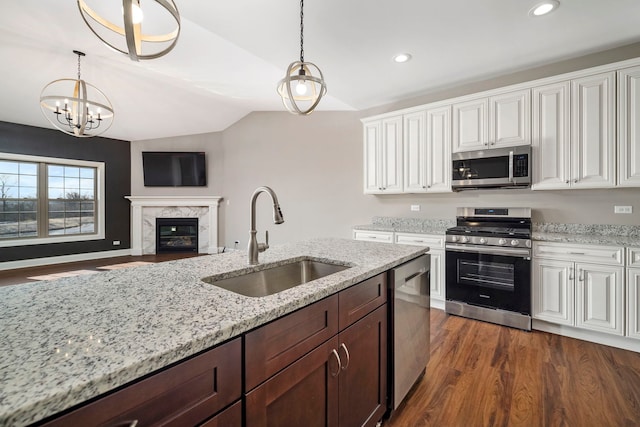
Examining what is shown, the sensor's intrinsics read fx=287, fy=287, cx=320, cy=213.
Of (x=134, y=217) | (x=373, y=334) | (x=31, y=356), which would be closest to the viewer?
(x=31, y=356)

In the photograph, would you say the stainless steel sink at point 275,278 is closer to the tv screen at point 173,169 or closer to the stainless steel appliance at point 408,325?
the stainless steel appliance at point 408,325

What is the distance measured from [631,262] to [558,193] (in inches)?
37.7

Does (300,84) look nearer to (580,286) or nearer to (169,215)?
(580,286)

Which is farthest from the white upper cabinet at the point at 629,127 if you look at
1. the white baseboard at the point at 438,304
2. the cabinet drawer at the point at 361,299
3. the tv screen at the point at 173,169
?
the tv screen at the point at 173,169

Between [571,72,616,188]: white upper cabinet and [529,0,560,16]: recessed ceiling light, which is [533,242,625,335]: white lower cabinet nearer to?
[571,72,616,188]: white upper cabinet

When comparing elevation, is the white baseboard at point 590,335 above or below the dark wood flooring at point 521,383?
above

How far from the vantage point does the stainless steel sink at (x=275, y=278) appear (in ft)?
4.58

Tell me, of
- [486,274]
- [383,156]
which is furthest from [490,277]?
[383,156]

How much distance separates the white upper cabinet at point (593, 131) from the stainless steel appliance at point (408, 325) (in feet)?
6.67

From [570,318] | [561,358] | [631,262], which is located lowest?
[561,358]

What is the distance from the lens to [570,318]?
258cm

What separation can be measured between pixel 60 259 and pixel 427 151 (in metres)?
7.39

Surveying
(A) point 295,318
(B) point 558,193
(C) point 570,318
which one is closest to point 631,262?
(C) point 570,318

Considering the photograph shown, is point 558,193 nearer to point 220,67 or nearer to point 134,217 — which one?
point 220,67
